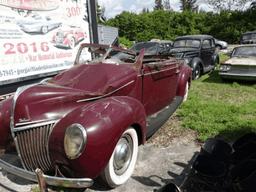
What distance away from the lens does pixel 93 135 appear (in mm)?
3398

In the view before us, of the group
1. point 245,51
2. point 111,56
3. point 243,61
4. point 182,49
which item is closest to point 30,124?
point 111,56

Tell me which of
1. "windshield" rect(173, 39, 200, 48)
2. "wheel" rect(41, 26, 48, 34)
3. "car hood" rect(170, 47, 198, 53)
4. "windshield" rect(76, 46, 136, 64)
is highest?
"wheel" rect(41, 26, 48, 34)

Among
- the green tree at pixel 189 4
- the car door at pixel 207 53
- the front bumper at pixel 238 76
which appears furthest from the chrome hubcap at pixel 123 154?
the green tree at pixel 189 4

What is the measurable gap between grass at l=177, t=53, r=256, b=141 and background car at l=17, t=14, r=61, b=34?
3.56 m

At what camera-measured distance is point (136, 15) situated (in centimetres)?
3497

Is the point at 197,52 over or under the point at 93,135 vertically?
over

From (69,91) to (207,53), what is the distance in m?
9.53

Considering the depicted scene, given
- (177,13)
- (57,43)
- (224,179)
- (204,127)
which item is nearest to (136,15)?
(177,13)

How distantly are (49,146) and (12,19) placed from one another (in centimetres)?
417

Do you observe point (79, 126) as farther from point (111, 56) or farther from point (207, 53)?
point (207, 53)

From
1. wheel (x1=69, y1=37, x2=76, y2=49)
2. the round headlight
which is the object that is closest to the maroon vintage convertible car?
the round headlight

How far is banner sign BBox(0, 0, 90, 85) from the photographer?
671 cm

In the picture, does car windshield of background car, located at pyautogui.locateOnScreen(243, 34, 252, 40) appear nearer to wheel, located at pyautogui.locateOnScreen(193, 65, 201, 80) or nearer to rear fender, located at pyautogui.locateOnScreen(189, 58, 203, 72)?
rear fender, located at pyautogui.locateOnScreen(189, 58, 203, 72)

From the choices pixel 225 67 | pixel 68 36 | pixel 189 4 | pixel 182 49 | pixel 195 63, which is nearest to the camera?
pixel 68 36
